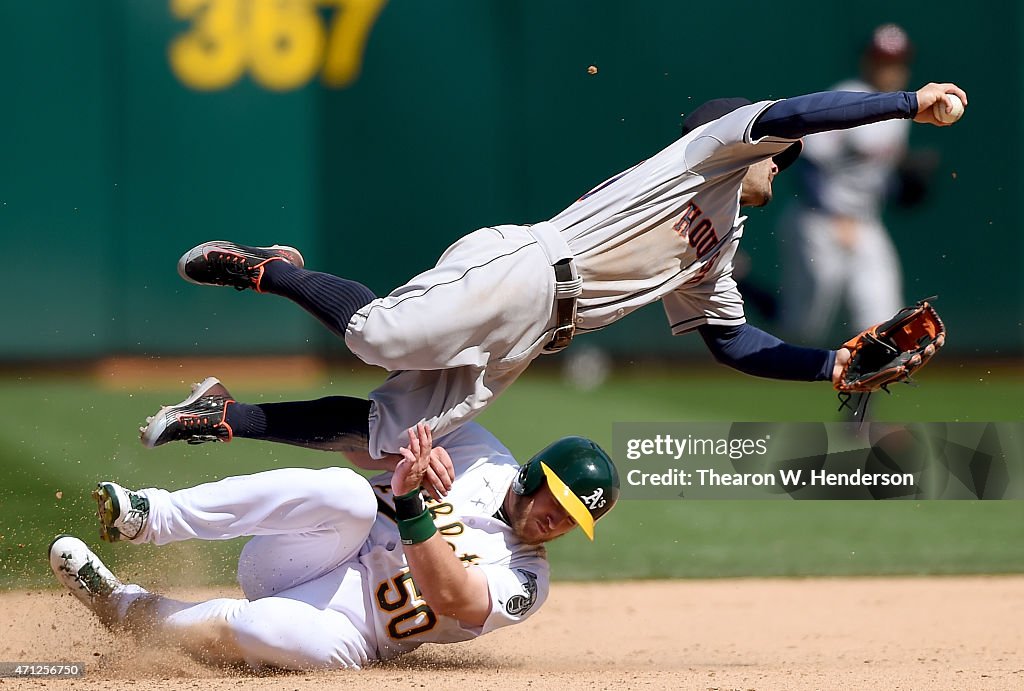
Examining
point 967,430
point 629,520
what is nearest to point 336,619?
point 629,520

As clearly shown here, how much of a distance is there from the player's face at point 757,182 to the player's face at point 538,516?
93 centimetres

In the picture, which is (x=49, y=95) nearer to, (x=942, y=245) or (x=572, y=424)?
(x=572, y=424)

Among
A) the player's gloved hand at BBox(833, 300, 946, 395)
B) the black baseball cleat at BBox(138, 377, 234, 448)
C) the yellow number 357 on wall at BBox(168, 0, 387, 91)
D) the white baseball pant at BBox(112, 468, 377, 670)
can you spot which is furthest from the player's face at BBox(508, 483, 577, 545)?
the yellow number 357 on wall at BBox(168, 0, 387, 91)

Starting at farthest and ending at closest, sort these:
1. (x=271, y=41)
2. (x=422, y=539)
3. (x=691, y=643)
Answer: (x=271, y=41), (x=691, y=643), (x=422, y=539)

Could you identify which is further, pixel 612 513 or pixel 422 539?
pixel 612 513

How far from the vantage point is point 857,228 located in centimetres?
689

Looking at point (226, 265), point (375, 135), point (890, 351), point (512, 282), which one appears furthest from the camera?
point (375, 135)

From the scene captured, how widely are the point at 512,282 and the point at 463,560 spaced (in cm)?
67

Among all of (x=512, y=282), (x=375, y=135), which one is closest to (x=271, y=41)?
(x=375, y=135)

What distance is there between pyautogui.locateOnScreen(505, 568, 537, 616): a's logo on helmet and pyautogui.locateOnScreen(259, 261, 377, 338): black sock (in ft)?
2.35

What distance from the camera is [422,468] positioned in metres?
2.68

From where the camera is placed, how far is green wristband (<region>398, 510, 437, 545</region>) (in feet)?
8.76

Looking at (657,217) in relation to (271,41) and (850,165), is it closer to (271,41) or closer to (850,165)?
(850,165)

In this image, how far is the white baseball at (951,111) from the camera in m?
2.74
